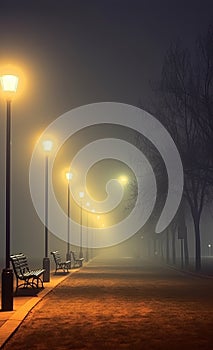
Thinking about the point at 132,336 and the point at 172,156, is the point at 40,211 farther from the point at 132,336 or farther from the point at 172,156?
the point at 132,336

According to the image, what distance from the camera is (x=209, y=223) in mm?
132250

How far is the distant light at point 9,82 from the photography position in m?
17.3

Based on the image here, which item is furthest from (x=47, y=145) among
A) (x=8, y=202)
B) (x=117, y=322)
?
(x=117, y=322)

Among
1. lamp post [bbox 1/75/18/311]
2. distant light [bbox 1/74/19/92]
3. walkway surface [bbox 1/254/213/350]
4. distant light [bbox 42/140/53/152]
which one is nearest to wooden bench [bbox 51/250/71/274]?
distant light [bbox 42/140/53/152]

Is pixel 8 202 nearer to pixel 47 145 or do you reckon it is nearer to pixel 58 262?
pixel 47 145

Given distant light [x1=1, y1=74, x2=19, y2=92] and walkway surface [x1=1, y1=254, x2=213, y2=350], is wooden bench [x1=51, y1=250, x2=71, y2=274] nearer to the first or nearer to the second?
walkway surface [x1=1, y1=254, x2=213, y2=350]

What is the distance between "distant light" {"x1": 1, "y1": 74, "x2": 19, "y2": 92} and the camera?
17344 mm

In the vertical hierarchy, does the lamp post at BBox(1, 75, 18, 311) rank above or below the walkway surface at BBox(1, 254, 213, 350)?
above

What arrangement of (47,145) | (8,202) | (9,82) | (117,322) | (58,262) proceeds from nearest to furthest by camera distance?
(117,322), (8,202), (9,82), (47,145), (58,262)

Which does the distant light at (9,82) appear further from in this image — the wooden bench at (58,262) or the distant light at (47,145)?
the wooden bench at (58,262)

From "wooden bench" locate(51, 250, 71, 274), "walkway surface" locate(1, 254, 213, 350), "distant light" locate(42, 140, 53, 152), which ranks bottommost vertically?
"walkway surface" locate(1, 254, 213, 350)

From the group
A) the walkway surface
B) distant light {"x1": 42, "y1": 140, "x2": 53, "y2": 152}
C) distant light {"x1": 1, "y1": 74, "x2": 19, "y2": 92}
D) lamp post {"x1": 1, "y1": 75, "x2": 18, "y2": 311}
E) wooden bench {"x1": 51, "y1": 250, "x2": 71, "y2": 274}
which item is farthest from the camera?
wooden bench {"x1": 51, "y1": 250, "x2": 71, "y2": 274}

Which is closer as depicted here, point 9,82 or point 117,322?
point 117,322

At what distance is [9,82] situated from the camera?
17.4m
